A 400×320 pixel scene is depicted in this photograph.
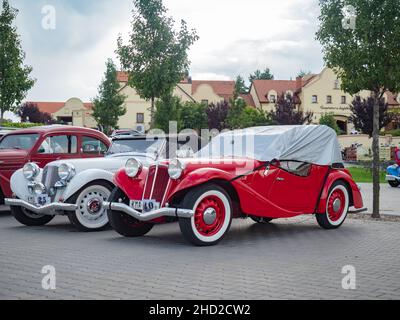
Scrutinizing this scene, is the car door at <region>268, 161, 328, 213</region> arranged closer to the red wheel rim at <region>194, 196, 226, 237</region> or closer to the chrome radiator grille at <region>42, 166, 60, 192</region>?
the red wheel rim at <region>194, 196, 226, 237</region>

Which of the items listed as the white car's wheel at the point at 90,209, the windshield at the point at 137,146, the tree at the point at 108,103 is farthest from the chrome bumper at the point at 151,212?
the tree at the point at 108,103

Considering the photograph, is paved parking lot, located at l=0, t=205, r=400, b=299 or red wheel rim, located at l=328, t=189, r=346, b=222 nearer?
paved parking lot, located at l=0, t=205, r=400, b=299

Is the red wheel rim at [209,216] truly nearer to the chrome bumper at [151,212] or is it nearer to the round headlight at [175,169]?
the chrome bumper at [151,212]

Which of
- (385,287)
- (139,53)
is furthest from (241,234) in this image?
(139,53)

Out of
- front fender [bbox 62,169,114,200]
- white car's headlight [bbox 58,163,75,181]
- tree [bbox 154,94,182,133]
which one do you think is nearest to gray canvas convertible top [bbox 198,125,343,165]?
front fender [bbox 62,169,114,200]

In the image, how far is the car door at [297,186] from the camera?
8859 millimetres

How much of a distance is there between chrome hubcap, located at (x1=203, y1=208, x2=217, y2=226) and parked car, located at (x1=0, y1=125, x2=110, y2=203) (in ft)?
16.8

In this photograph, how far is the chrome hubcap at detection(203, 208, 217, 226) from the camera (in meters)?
7.79

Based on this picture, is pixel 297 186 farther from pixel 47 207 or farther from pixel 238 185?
pixel 47 207

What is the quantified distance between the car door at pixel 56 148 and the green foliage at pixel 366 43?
5.89 metres

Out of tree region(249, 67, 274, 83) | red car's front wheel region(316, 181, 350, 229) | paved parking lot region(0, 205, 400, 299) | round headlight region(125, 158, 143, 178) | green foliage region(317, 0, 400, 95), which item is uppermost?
tree region(249, 67, 274, 83)

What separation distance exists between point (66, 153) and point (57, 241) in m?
3.93

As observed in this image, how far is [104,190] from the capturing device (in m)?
9.76

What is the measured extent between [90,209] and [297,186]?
3532 millimetres
